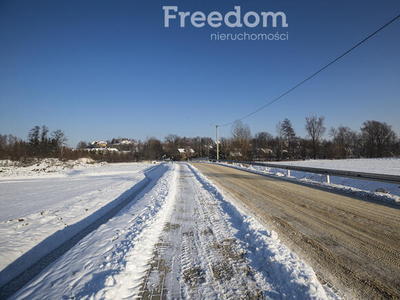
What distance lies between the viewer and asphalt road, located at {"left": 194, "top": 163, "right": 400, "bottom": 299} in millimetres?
2518

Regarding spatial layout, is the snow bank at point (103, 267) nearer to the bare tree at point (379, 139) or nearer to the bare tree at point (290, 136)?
the bare tree at point (290, 136)

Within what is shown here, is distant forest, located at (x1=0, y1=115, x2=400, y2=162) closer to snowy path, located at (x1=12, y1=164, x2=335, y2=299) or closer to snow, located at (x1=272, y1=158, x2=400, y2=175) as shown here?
snow, located at (x1=272, y1=158, x2=400, y2=175)

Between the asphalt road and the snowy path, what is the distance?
42 cm

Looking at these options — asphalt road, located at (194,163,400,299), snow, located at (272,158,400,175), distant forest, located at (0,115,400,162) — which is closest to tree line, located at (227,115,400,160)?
distant forest, located at (0,115,400,162)

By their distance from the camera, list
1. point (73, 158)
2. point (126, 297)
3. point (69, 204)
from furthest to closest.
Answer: point (73, 158)
point (69, 204)
point (126, 297)

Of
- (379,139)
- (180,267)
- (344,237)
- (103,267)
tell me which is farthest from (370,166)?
(379,139)

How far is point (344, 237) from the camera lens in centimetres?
382

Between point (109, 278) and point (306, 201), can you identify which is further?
point (306, 201)

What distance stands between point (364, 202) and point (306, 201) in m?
1.84

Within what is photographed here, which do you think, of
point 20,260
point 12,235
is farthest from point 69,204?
point 20,260

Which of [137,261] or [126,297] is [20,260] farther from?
[126,297]

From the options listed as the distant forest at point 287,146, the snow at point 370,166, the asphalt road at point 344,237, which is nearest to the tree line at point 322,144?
the distant forest at point 287,146

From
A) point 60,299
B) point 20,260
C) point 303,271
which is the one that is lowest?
point 20,260

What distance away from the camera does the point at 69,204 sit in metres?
9.02
